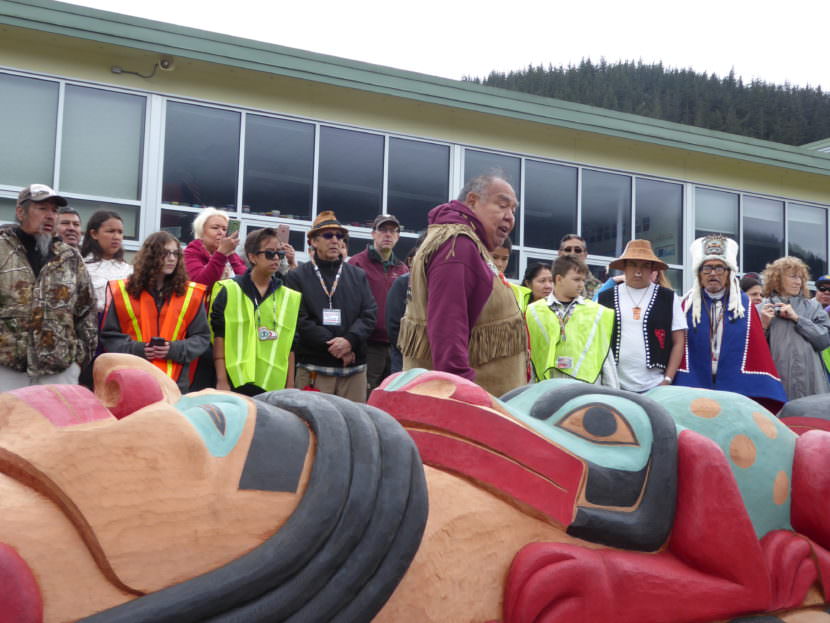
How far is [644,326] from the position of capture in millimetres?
4680

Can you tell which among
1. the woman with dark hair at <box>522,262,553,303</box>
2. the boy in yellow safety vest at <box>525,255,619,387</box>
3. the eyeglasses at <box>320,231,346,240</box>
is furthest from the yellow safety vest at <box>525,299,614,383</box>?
the eyeglasses at <box>320,231,346,240</box>

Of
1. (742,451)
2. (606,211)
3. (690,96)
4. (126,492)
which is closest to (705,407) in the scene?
(742,451)

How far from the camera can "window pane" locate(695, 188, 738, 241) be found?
1241 centimetres

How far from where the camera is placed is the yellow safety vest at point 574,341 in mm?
4637

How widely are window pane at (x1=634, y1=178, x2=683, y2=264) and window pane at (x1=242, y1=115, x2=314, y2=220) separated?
5265 mm

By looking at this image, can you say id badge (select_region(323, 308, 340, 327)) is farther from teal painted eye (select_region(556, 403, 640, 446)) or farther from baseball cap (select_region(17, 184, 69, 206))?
teal painted eye (select_region(556, 403, 640, 446))

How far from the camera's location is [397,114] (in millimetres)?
10188

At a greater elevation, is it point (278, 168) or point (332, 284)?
point (278, 168)

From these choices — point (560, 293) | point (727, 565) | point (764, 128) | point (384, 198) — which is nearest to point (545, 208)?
point (384, 198)

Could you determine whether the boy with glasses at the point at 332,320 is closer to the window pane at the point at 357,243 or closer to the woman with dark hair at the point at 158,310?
the woman with dark hair at the point at 158,310

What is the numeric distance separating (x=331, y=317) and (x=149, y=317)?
3.67 ft

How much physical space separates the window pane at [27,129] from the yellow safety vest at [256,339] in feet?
15.4

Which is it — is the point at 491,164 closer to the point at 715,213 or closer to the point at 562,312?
the point at 715,213

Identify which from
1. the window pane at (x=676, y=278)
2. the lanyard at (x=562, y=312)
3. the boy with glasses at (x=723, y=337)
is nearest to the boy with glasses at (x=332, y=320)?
the lanyard at (x=562, y=312)
